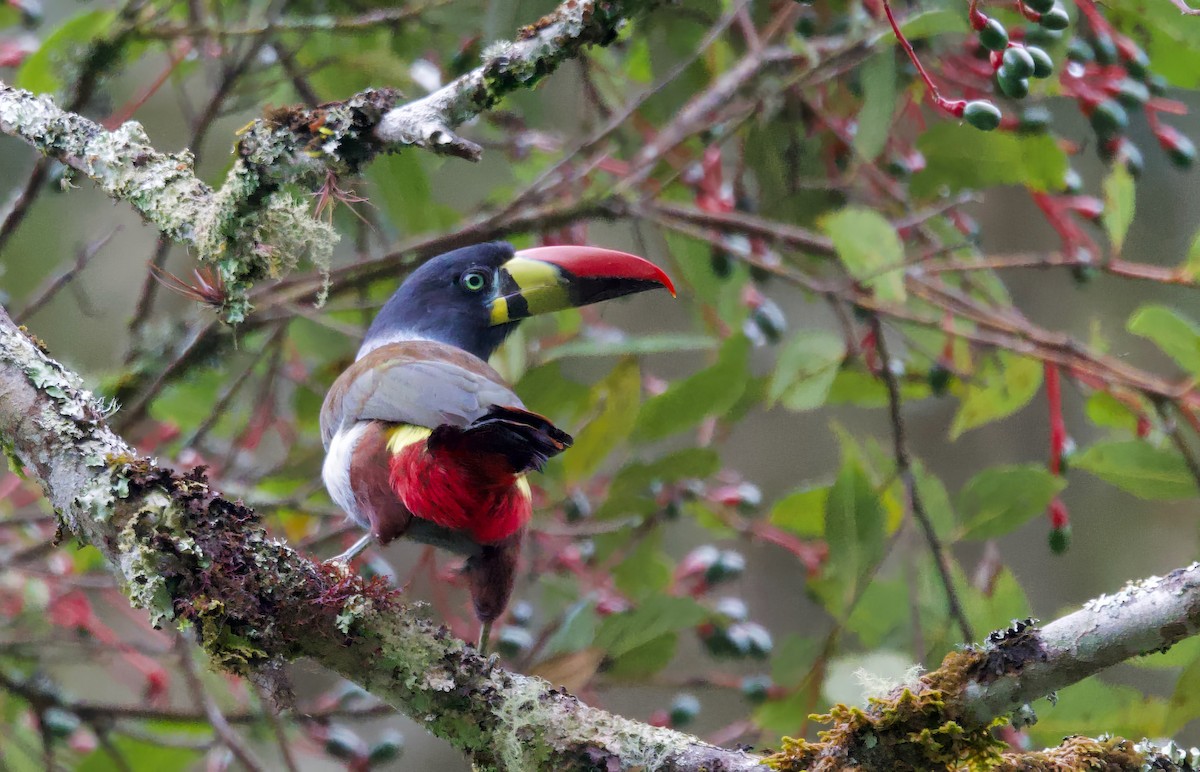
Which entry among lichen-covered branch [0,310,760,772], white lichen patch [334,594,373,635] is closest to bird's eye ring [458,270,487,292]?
lichen-covered branch [0,310,760,772]

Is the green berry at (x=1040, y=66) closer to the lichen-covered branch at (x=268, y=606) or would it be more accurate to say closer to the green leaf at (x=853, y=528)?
the green leaf at (x=853, y=528)

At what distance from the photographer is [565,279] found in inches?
116

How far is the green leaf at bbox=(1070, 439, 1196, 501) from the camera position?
8.16 feet

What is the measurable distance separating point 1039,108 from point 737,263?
2.86 feet

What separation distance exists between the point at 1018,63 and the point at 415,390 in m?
1.28

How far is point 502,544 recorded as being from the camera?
2.44 meters

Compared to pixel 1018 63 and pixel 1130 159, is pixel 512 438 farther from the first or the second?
pixel 1130 159

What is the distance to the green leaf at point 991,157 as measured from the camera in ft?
9.11

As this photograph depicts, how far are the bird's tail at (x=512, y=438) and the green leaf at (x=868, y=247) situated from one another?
96 cm

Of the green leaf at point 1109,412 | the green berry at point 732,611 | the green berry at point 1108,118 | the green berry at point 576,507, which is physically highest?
the green berry at point 1108,118

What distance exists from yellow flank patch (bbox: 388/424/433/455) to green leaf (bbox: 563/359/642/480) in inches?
24.8

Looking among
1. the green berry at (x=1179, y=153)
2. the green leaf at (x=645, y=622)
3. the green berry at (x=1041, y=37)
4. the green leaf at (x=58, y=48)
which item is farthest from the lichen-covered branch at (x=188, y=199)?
the green berry at (x=1179, y=153)

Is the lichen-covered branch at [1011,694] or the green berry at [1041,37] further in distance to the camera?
the green berry at [1041,37]

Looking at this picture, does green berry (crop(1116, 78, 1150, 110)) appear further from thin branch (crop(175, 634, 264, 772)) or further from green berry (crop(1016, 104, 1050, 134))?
thin branch (crop(175, 634, 264, 772))
